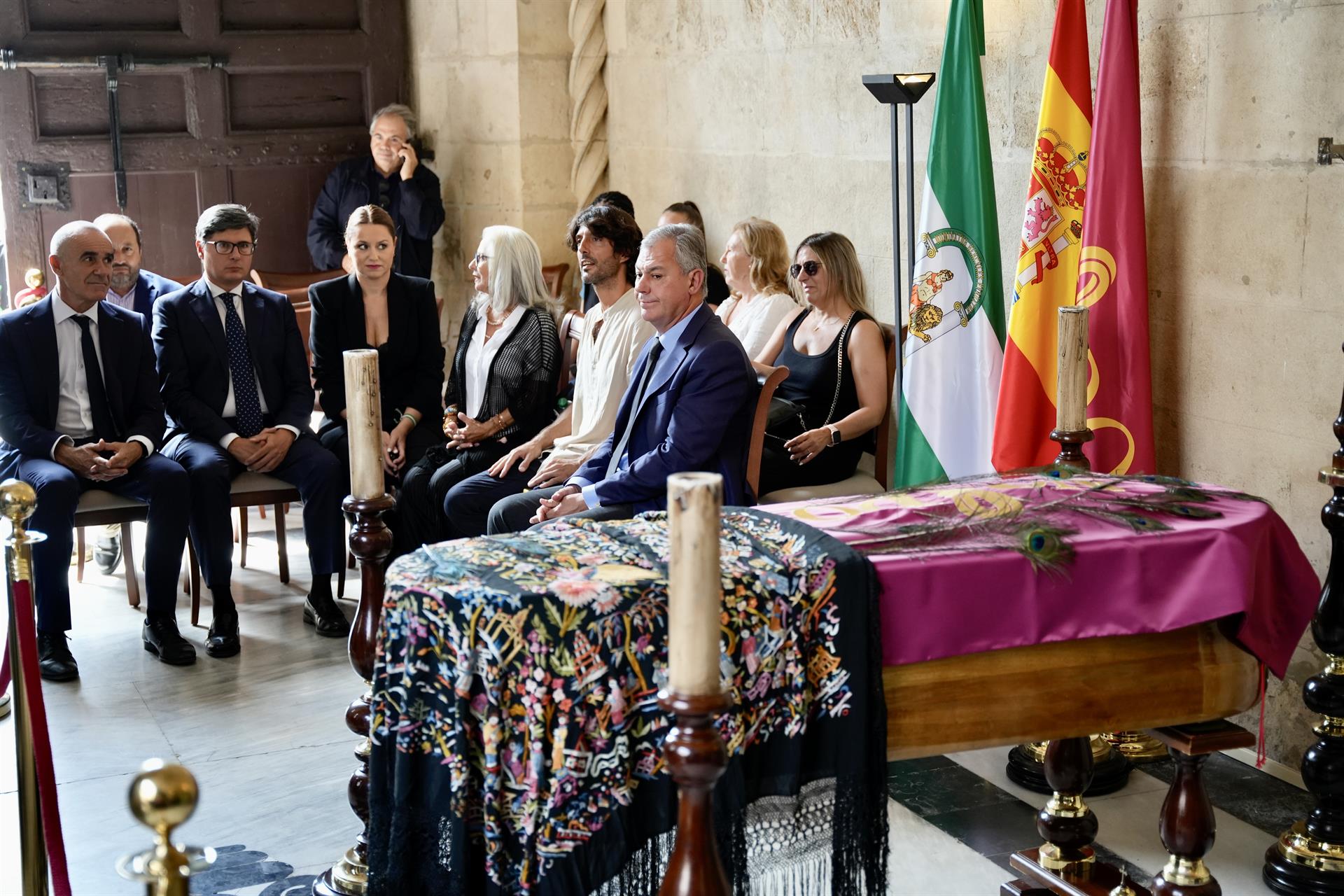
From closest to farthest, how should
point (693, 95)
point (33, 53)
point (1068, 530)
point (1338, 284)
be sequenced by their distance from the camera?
point (1068, 530) → point (1338, 284) → point (693, 95) → point (33, 53)

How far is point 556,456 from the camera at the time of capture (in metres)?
5.06

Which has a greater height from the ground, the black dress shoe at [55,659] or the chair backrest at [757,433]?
the chair backrest at [757,433]

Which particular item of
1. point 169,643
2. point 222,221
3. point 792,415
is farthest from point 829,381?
point 169,643

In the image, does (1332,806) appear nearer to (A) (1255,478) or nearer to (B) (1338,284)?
(A) (1255,478)

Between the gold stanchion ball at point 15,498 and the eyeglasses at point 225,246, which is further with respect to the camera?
the eyeglasses at point 225,246

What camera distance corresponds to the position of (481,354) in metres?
5.59

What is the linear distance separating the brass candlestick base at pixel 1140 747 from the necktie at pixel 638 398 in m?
1.57

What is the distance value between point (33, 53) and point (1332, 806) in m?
6.62

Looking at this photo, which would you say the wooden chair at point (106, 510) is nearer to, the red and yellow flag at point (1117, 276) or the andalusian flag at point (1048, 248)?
the andalusian flag at point (1048, 248)

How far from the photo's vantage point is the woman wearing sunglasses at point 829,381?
4.96m

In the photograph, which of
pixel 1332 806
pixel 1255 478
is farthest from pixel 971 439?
pixel 1332 806

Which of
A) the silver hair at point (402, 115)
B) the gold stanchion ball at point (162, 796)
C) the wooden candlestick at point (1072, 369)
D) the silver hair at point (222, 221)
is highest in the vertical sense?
the silver hair at point (402, 115)

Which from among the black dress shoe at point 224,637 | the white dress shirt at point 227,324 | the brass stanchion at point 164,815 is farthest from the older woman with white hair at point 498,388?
the brass stanchion at point 164,815

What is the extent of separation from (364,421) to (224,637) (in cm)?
250
